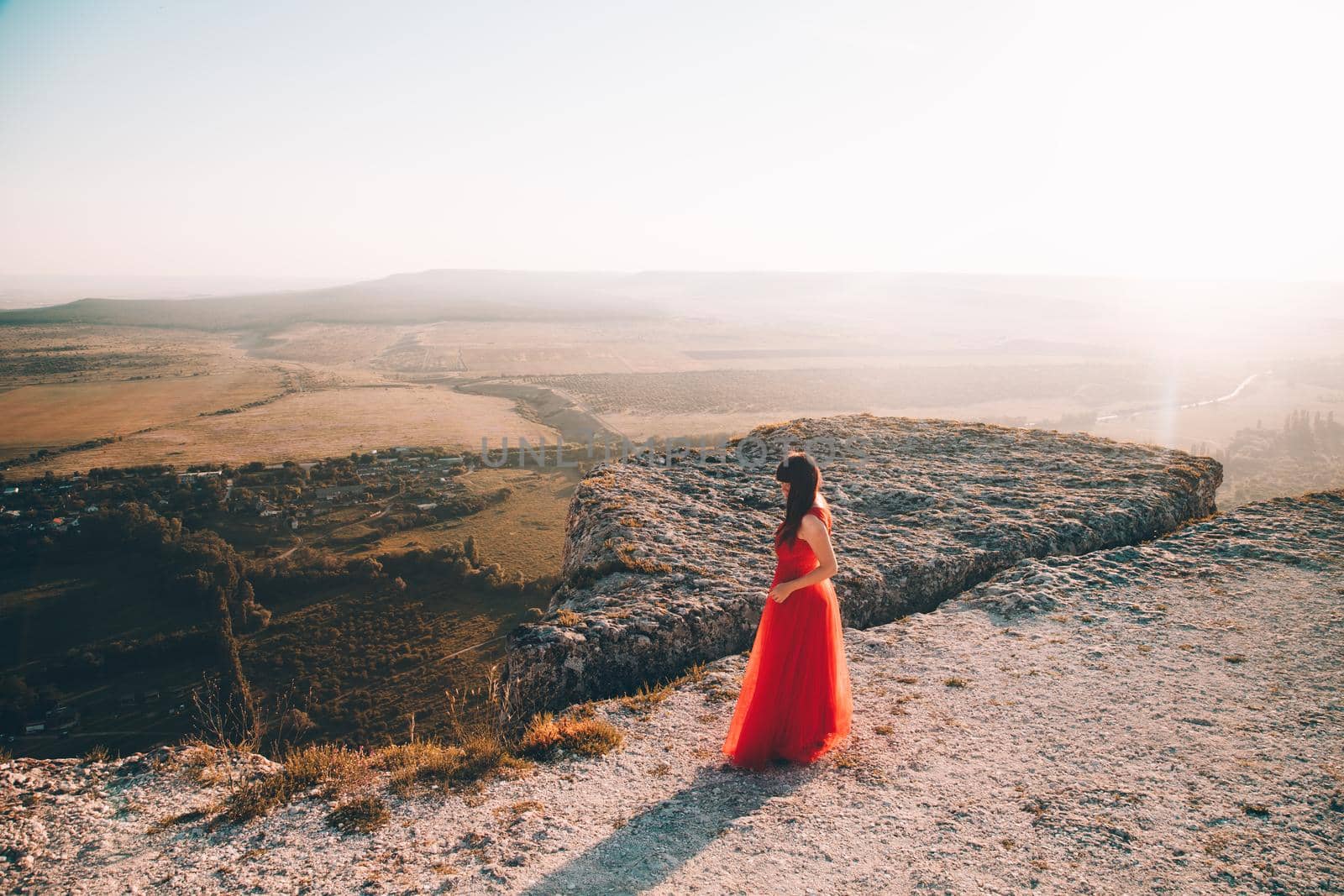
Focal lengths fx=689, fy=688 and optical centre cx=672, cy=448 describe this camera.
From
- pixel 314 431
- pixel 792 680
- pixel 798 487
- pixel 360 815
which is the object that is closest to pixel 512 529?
pixel 314 431

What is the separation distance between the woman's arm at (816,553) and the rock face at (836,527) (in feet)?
6.79

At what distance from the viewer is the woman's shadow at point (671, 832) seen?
156 inches

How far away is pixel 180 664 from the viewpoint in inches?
1340

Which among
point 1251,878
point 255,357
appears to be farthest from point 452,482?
point 255,357

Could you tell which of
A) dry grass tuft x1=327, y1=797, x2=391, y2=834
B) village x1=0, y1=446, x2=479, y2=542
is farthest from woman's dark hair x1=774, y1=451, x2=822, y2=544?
village x1=0, y1=446, x2=479, y2=542

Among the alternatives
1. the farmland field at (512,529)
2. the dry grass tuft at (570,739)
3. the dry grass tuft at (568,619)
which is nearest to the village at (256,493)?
the farmland field at (512,529)

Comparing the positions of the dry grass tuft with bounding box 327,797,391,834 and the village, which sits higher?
the dry grass tuft with bounding box 327,797,391,834

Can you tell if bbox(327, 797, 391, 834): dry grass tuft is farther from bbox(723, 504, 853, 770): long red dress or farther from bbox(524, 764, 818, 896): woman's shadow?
bbox(723, 504, 853, 770): long red dress

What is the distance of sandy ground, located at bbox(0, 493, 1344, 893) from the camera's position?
3975 millimetres

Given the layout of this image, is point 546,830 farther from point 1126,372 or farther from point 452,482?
point 1126,372

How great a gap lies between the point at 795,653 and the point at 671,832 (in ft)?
4.96

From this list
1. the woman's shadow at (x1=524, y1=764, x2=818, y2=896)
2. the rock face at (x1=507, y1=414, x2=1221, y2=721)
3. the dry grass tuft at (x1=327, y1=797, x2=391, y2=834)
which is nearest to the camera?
the woman's shadow at (x1=524, y1=764, x2=818, y2=896)

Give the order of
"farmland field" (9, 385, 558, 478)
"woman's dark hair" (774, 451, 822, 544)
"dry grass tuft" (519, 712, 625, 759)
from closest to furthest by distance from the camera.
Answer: "woman's dark hair" (774, 451, 822, 544) → "dry grass tuft" (519, 712, 625, 759) → "farmland field" (9, 385, 558, 478)

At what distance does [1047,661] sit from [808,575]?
310cm
